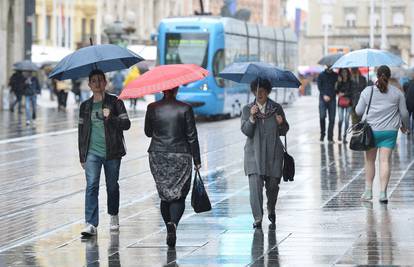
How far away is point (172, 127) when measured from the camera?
12.7 metres

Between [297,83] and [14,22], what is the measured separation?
38.2m

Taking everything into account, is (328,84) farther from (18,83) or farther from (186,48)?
(18,83)

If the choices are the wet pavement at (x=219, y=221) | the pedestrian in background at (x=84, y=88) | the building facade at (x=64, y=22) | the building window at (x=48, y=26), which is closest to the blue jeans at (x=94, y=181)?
the wet pavement at (x=219, y=221)

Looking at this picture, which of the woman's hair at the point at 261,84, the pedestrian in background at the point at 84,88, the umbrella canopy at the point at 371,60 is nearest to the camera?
the woman's hair at the point at 261,84

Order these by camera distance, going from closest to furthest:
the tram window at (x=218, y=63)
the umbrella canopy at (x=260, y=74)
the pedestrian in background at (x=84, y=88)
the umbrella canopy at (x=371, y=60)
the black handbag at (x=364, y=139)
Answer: the umbrella canopy at (x=260, y=74), the black handbag at (x=364, y=139), the umbrella canopy at (x=371, y=60), the tram window at (x=218, y=63), the pedestrian in background at (x=84, y=88)

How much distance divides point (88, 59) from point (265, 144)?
2035 millimetres

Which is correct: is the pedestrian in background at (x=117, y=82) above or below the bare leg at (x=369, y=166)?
below

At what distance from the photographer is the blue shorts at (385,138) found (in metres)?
16.5

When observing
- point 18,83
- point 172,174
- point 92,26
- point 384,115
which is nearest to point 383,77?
point 384,115

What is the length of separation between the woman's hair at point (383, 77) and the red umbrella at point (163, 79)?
3.76 metres

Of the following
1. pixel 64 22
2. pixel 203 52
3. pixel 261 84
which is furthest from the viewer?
pixel 64 22

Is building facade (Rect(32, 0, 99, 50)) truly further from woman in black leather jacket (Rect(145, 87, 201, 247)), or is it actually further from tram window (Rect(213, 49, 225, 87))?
woman in black leather jacket (Rect(145, 87, 201, 247))

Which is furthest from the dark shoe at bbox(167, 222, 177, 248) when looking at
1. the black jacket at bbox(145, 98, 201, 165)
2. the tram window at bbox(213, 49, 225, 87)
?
the tram window at bbox(213, 49, 225, 87)

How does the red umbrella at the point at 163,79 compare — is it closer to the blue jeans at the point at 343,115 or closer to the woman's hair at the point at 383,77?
the woman's hair at the point at 383,77
